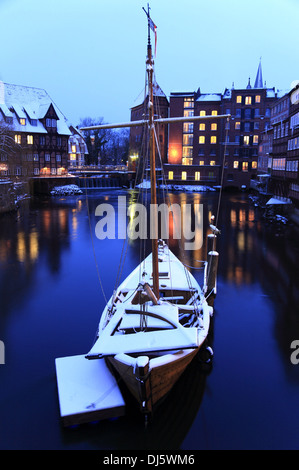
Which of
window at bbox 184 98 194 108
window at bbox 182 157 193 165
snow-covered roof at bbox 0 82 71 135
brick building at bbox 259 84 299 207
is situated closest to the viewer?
brick building at bbox 259 84 299 207

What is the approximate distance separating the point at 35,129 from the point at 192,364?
64.9 m

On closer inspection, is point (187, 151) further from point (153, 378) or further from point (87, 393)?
point (153, 378)

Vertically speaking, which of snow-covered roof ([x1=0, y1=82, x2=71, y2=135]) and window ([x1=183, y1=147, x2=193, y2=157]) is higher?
snow-covered roof ([x1=0, y1=82, x2=71, y2=135])

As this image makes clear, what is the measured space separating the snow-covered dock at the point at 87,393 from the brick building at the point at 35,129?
187 feet

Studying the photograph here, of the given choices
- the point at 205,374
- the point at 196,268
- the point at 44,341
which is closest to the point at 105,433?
the point at 205,374

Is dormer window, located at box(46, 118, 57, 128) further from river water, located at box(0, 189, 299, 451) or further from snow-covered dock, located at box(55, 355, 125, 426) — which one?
snow-covered dock, located at box(55, 355, 125, 426)

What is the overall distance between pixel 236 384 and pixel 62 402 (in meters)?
5.26

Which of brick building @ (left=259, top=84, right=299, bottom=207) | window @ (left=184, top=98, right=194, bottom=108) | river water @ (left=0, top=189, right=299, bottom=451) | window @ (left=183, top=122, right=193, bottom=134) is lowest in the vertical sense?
river water @ (left=0, top=189, right=299, bottom=451)

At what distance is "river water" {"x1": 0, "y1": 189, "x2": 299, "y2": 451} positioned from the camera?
9.38 metres

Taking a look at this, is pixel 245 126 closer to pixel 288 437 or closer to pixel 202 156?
pixel 202 156

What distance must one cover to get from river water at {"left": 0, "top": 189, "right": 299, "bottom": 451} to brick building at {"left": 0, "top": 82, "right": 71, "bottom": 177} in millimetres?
42920

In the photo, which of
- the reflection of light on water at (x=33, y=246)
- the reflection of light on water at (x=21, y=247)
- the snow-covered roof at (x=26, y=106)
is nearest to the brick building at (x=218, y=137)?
the snow-covered roof at (x=26, y=106)

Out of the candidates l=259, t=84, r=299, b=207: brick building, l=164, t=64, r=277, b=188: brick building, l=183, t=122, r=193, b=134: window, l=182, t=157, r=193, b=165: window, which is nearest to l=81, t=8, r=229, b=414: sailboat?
l=259, t=84, r=299, b=207: brick building

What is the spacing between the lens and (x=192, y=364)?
1227 cm
